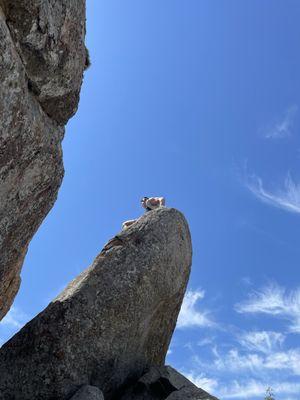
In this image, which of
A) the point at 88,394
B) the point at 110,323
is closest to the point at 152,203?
the point at 110,323

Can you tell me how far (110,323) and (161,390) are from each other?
2558 millimetres

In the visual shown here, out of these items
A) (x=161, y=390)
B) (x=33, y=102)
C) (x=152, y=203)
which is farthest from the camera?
(x=152, y=203)

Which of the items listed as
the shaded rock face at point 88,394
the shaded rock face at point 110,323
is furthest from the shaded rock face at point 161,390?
the shaded rock face at point 88,394

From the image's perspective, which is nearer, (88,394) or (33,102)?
(33,102)

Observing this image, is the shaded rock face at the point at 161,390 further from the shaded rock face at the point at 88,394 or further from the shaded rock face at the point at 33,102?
the shaded rock face at the point at 33,102

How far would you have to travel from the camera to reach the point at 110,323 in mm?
15023

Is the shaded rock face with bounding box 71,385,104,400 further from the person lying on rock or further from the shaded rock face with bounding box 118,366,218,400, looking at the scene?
the person lying on rock

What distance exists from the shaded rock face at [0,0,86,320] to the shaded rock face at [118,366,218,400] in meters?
5.17

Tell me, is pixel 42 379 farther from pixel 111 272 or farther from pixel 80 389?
pixel 111 272

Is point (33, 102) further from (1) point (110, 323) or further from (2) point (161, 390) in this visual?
(2) point (161, 390)

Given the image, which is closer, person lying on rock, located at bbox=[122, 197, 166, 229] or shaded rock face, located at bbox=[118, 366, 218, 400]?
shaded rock face, located at bbox=[118, 366, 218, 400]

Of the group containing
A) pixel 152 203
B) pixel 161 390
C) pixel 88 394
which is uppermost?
pixel 152 203

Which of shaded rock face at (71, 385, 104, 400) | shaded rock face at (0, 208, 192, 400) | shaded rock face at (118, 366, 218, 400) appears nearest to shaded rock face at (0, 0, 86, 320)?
shaded rock face at (0, 208, 192, 400)

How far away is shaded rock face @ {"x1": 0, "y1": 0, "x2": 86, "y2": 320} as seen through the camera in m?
10.2
